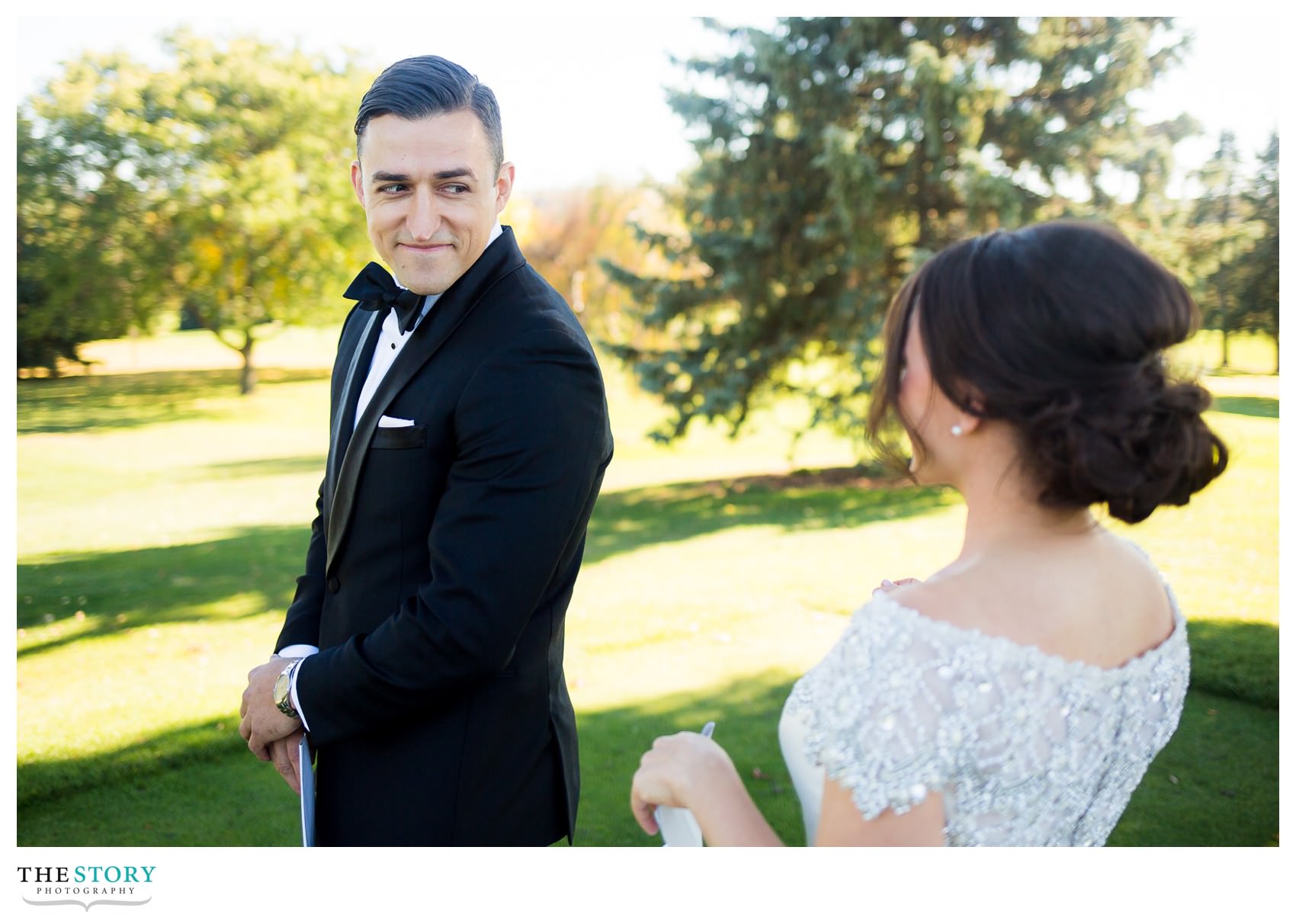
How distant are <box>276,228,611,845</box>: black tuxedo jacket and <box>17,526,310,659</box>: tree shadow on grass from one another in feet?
16.1

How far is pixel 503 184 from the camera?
6.32 ft

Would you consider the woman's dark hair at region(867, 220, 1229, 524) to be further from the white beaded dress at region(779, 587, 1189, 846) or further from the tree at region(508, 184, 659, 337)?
the tree at region(508, 184, 659, 337)

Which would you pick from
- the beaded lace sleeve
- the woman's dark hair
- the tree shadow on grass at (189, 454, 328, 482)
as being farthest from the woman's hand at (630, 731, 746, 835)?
the tree shadow on grass at (189, 454, 328, 482)

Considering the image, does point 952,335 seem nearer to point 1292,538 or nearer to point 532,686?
point 532,686

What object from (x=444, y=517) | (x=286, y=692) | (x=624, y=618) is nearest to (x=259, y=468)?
(x=624, y=618)

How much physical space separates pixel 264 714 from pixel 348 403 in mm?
561

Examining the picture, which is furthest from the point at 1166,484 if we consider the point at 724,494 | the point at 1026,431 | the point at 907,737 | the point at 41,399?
the point at 41,399

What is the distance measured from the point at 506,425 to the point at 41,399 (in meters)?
20.4

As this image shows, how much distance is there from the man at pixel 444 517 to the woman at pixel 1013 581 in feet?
1.48

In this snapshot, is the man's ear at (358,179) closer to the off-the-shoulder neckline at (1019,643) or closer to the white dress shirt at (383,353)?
the white dress shirt at (383,353)

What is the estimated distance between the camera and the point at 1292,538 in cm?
390

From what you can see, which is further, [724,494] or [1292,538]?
[724,494]

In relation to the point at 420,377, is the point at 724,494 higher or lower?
lower

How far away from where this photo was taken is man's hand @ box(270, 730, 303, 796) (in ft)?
5.81
